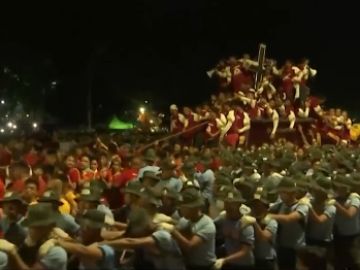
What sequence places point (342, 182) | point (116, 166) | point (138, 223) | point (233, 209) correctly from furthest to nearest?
1. point (116, 166)
2. point (342, 182)
3. point (233, 209)
4. point (138, 223)

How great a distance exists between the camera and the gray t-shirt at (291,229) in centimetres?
816

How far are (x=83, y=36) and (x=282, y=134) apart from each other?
16577 millimetres

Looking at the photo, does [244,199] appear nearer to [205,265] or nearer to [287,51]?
[205,265]

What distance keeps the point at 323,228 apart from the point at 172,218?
2252 millimetres

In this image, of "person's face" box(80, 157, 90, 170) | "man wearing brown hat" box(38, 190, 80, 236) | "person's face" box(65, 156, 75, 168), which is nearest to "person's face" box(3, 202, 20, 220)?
"man wearing brown hat" box(38, 190, 80, 236)

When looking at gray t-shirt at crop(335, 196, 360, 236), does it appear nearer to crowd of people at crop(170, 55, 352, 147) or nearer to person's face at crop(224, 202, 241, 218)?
person's face at crop(224, 202, 241, 218)

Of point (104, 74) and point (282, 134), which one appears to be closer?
point (282, 134)

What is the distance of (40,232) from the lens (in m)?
5.62

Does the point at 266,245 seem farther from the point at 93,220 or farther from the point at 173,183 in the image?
the point at 93,220

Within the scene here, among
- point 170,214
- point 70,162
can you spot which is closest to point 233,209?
point 170,214

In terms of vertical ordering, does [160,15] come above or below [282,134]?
above

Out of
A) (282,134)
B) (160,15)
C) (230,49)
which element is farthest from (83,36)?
(282,134)

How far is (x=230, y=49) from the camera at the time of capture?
43.3m

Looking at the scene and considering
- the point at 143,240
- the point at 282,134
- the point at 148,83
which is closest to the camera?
the point at 143,240
